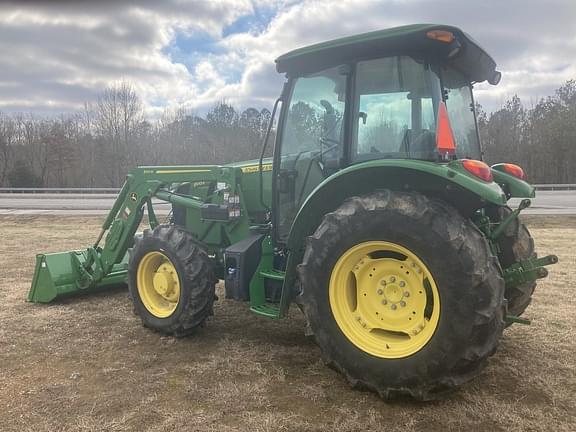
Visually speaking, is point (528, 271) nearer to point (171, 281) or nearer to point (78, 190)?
point (171, 281)

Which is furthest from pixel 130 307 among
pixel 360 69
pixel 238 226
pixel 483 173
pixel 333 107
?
pixel 483 173

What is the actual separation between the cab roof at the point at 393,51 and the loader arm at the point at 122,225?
1.44 meters

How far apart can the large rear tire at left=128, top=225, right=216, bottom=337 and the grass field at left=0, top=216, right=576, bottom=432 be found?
20 centimetres

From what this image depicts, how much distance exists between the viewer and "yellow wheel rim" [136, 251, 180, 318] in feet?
15.8

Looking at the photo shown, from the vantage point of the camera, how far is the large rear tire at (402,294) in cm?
292

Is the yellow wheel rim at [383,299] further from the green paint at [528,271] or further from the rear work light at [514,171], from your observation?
the rear work light at [514,171]

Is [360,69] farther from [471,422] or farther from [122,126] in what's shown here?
[122,126]

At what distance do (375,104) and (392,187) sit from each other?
732 mm

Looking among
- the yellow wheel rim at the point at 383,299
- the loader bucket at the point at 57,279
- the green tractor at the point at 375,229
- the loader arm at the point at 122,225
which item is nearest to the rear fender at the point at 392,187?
the green tractor at the point at 375,229

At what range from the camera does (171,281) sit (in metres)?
4.82

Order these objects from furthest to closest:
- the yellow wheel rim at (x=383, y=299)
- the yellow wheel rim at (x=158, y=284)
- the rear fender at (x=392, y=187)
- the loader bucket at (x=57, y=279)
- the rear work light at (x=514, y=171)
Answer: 1. the loader bucket at (x=57, y=279)
2. the yellow wheel rim at (x=158, y=284)
3. the rear work light at (x=514, y=171)
4. the yellow wheel rim at (x=383, y=299)
5. the rear fender at (x=392, y=187)

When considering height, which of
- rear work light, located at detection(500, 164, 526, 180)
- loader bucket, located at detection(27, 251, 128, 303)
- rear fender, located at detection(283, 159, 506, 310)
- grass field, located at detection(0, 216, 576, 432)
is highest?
rear work light, located at detection(500, 164, 526, 180)

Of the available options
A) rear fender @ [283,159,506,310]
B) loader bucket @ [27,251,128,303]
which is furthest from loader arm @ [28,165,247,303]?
rear fender @ [283,159,506,310]

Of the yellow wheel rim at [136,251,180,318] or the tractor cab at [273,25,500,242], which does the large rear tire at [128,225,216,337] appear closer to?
the yellow wheel rim at [136,251,180,318]
